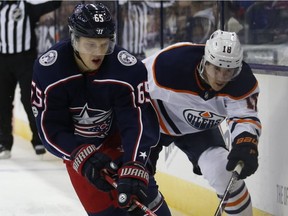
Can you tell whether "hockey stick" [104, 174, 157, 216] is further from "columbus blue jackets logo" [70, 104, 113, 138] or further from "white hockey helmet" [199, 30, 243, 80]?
"white hockey helmet" [199, 30, 243, 80]

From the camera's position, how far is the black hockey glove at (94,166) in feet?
8.31

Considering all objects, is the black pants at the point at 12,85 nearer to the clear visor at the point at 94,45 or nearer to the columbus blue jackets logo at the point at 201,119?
the columbus blue jackets logo at the point at 201,119

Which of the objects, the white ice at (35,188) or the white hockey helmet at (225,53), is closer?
the white hockey helmet at (225,53)

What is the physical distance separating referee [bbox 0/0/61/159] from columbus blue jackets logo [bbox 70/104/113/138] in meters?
3.02

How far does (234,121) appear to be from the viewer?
9.93ft

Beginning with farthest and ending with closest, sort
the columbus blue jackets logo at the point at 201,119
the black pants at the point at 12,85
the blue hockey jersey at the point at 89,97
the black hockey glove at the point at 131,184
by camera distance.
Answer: the black pants at the point at 12,85 → the columbus blue jackets logo at the point at 201,119 → the blue hockey jersey at the point at 89,97 → the black hockey glove at the point at 131,184

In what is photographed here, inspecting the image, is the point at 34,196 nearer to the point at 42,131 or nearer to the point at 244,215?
the point at 244,215

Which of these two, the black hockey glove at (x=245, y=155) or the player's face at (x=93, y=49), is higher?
the player's face at (x=93, y=49)

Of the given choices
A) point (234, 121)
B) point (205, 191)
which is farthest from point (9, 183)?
point (234, 121)

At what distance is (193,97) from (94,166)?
2.36 feet

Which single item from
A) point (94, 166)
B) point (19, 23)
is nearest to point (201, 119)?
point (94, 166)

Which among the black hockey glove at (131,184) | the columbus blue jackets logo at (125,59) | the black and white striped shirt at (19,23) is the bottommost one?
the black and white striped shirt at (19,23)

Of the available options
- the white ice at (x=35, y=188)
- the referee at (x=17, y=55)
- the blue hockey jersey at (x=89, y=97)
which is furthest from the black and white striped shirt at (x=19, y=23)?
the blue hockey jersey at (x=89, y=97)

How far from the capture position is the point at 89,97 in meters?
2.67
